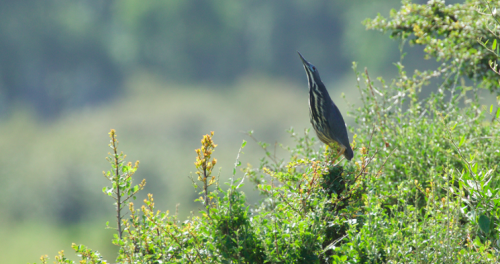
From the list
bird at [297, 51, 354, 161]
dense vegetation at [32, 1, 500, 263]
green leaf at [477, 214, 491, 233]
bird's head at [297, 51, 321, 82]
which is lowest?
green leaf at [477, 214, 491, 233]

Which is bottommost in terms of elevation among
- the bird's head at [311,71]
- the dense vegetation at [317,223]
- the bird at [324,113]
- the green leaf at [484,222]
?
the green leaf at [484,222]

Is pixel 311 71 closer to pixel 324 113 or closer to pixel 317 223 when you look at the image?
pixel 324 113

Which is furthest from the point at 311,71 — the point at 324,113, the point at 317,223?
the point at 317,223

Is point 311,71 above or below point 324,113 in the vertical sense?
above

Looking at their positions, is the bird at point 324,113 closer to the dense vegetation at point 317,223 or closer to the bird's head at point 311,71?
the bird's head at point 311,71

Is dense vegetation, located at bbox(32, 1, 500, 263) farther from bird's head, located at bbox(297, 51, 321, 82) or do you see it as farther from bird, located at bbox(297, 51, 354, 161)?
bird's head, located at bbox(297, 51, 321, 82)

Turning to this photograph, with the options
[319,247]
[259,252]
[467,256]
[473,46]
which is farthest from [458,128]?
[259,252]

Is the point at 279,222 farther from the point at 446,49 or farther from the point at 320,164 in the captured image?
the point at 446,49

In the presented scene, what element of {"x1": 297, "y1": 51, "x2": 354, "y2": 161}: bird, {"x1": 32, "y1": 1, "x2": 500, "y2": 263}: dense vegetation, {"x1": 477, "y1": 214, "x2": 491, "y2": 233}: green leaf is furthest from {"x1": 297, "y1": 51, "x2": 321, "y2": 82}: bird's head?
{"x1": 477, "y1": 214, "x2": 491, "y2": 233}: green leaf

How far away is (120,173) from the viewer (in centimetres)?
172

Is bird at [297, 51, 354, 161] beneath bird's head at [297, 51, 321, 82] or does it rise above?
beneath

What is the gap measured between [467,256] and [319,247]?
518 mm

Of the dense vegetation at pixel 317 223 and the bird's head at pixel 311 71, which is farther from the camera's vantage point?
the bird's head at pixel 311 71

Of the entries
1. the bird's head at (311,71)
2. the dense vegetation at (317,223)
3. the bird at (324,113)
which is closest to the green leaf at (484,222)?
the dense vegetation at (317,223)
